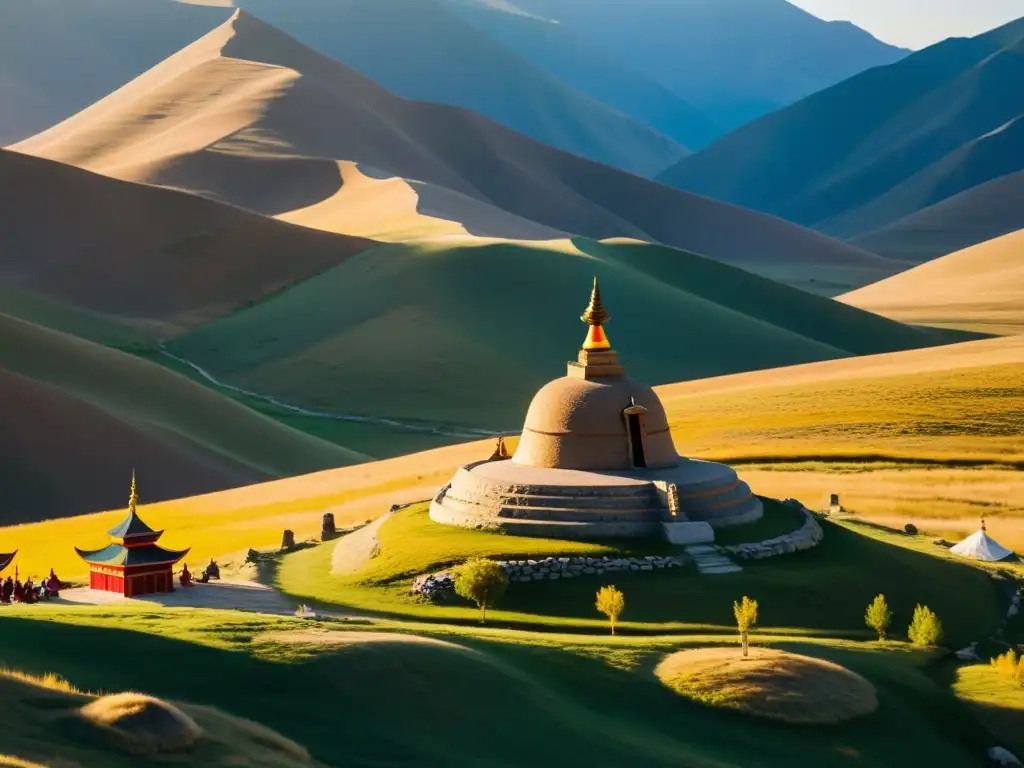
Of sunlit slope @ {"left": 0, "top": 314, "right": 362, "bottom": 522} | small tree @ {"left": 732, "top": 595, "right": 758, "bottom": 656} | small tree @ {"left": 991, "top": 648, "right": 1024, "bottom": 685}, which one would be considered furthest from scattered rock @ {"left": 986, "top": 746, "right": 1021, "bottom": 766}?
sunlit slope @ {"left": 0, "top": 314, "right": 362, "bottom": 522}

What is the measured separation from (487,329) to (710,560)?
3241 inches

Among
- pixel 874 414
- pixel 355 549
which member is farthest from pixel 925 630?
pixel 874 414

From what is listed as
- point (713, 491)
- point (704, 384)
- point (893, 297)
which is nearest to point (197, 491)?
point (704, 384)

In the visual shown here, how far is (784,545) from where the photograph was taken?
38375 mm

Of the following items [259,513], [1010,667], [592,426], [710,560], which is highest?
[592,426]

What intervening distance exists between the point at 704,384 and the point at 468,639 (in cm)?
5401

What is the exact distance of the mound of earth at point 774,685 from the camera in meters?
27.7

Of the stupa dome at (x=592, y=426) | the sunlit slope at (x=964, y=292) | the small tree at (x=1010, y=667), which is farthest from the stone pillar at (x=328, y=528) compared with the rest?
the sunlit slope at (x=964, y=292)

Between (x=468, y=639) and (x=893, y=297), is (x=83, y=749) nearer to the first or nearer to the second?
(x=468, y=639)

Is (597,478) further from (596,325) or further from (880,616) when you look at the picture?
(880,616)

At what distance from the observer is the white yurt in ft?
143

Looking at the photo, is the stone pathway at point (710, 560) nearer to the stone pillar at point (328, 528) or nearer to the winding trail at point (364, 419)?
the stone pillar at point (328, 528)

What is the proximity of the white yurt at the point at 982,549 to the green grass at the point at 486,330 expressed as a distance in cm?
5275

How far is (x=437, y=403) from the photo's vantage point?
10275 cm
